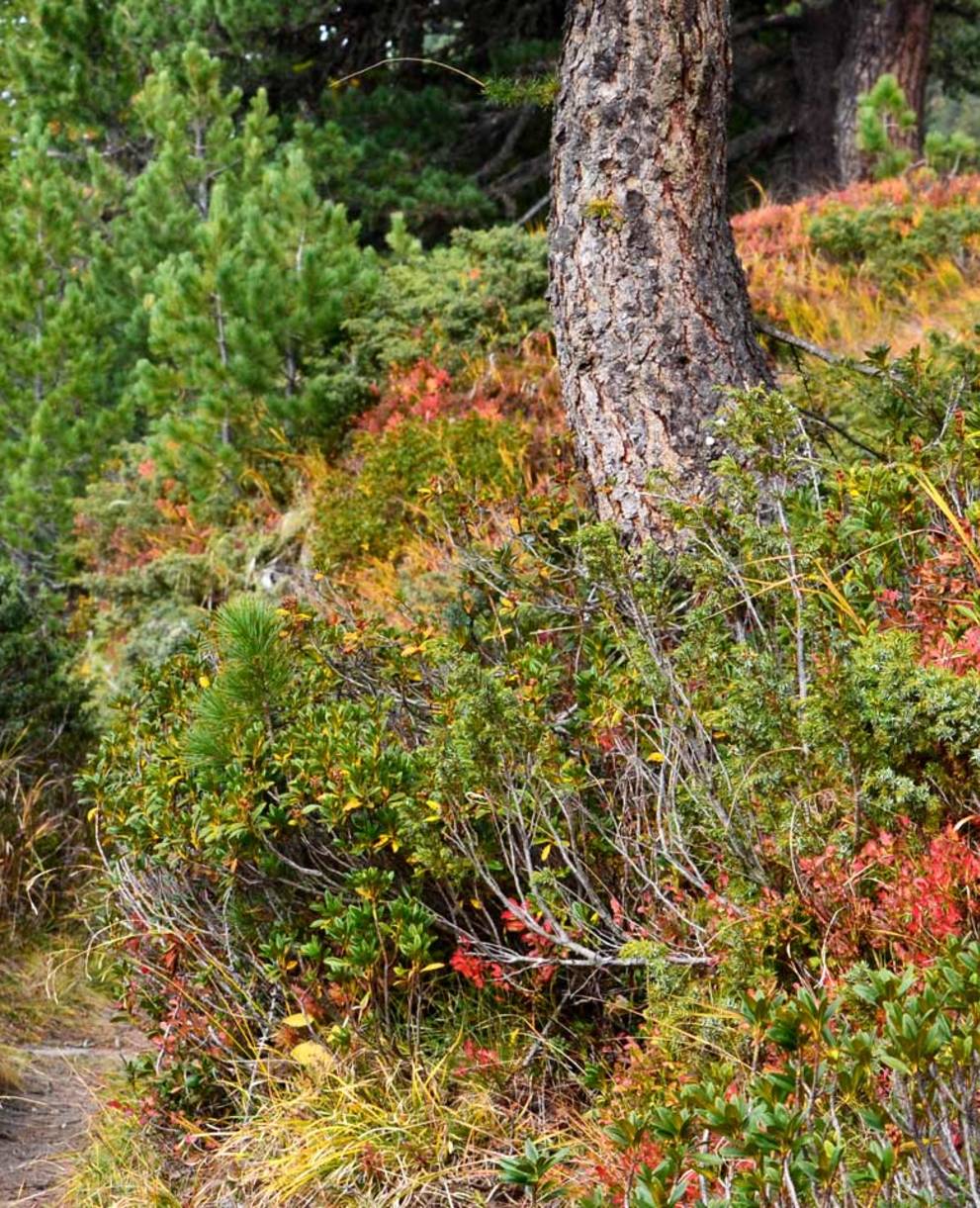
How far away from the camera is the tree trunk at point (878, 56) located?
12281mm

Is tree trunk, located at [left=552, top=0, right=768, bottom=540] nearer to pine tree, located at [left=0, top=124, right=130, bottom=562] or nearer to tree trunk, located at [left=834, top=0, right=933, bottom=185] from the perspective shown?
pine tree, located at [left=0, top=124, right=130, bottom=562]

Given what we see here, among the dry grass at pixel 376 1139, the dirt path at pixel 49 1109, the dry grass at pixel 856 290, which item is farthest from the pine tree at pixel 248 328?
the dry grass at pixel 376 1139

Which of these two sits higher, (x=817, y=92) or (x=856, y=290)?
(x=817, y=92)

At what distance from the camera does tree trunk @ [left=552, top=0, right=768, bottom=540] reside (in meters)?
4.41

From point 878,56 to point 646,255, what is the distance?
9.57 metres

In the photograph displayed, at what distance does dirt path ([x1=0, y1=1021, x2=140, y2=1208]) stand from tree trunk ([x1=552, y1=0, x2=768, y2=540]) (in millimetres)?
2749

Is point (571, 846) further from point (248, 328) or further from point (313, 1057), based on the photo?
point (248, 328)

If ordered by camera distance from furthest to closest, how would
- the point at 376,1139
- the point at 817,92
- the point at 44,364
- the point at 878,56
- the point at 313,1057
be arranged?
the point at 817,92
the point at 878,56
the point at 44,364
the point at 313,1057
the point at 376,1139

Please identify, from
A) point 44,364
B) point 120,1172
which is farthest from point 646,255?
point 44,364

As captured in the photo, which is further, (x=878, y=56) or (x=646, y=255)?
(x=878, y=56)

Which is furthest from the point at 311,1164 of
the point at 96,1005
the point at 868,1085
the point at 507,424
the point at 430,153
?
the point at 430,153

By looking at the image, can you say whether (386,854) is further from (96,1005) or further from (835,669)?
(96,1005)

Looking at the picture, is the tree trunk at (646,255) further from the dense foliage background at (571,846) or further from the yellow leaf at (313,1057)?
the yellow leaf at (313,1057)

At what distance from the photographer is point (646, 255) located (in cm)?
446
